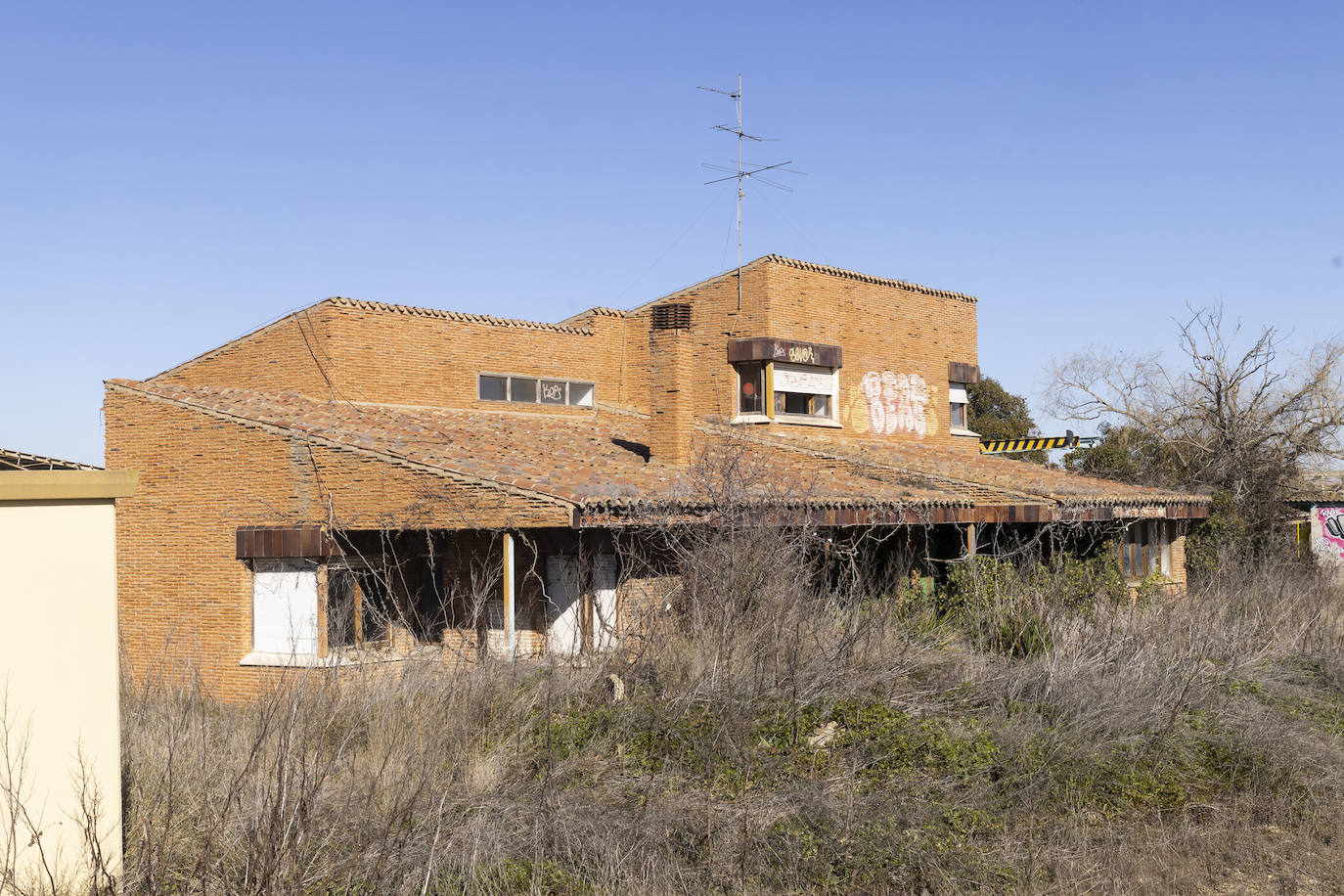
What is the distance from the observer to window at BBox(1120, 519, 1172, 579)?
880 inches

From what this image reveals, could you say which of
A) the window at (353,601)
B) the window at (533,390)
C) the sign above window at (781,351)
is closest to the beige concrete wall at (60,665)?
the window at (353,601)

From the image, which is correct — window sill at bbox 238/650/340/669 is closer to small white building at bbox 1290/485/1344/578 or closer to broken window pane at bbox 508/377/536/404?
broken window pane at bbox 508/377/536/404

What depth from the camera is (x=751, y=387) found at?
22.3 metres

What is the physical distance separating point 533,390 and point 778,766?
14548mm

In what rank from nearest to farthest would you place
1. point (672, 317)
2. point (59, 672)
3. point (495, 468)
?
point (59, 672), point (495, 468), point (672, 317)

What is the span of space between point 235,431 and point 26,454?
990cm

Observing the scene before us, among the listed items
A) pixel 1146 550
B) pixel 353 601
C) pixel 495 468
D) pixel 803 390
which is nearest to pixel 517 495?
pixel 495 468

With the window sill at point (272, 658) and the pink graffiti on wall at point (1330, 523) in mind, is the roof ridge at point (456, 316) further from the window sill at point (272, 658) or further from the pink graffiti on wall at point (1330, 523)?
the pink graffiti on wall at point (1330, 523)

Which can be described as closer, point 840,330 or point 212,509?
point 212,509

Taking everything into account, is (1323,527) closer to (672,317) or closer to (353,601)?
(672,317)

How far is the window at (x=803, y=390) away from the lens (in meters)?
22.3

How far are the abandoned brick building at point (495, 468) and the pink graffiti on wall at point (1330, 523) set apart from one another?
5293mm

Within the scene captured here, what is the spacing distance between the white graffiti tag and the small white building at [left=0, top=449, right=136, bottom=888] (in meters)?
19.0

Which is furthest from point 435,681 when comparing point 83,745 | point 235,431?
point 235,431
